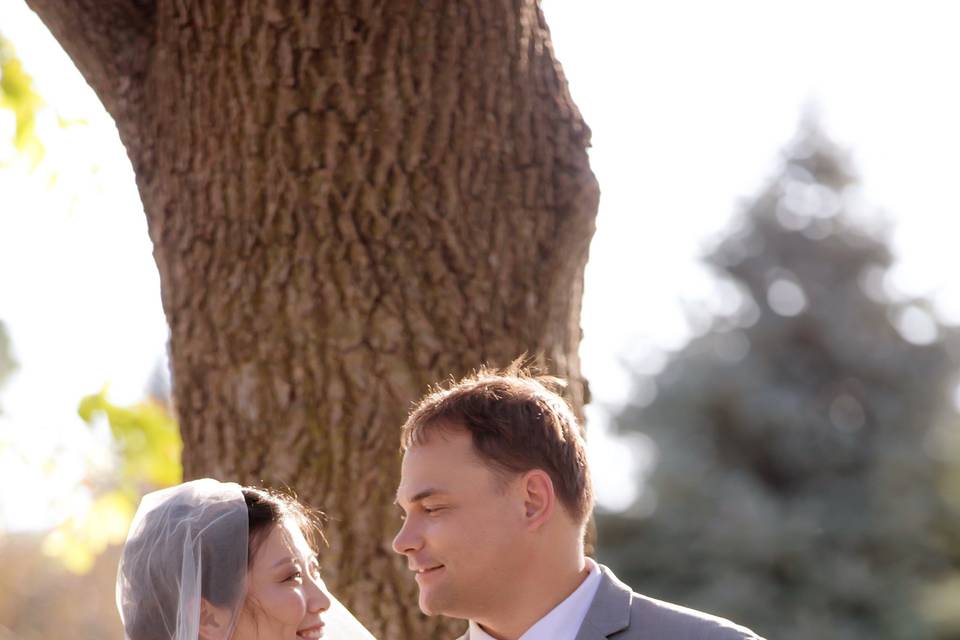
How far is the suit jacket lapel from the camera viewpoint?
10.8 feet

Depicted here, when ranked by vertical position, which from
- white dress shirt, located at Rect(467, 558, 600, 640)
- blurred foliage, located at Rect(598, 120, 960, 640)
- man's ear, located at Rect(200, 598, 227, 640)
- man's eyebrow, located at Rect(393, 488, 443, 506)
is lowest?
man's ear, located at Rect(200, 598, 227, 640)

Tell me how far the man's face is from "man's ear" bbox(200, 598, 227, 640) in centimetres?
53

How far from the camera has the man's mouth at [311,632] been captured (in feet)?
11.4

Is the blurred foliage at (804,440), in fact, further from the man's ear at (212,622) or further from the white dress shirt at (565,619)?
the man's ear at (212,622)

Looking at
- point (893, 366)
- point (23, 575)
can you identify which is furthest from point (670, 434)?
point (23, 575)

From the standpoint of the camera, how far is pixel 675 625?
10.9 feet

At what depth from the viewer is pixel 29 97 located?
23.4 ft

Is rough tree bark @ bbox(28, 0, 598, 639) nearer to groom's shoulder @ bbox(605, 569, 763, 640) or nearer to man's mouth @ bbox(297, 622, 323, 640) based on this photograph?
man's mouth @ bbox(297, 622, 323, 640)

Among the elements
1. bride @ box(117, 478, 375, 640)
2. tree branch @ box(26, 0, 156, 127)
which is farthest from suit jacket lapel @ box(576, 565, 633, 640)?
tree branch @ box(26, 0, 156, 127)

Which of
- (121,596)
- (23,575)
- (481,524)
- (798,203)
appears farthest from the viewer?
(23,575)

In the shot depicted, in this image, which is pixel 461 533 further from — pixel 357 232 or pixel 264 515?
pixel 357 232

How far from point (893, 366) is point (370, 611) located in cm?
1678

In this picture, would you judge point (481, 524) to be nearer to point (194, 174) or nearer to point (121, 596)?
point (121, 596)

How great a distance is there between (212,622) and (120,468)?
4356 mm
